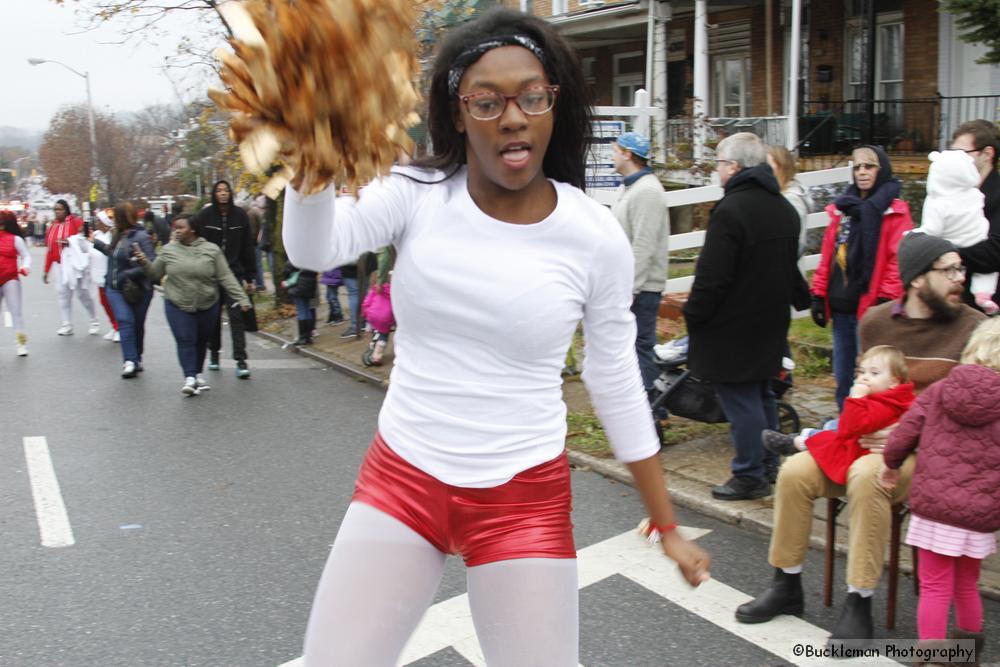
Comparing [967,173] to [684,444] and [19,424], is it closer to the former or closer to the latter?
[684,444]

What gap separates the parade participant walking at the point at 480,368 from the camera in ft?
7.23

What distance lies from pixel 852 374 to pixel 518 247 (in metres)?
5.27

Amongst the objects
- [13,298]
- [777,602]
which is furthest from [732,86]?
[777,602]

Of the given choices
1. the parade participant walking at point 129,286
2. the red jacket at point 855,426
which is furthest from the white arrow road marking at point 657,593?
the parade participant walking at point 129,286

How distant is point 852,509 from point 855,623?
1.52 feet

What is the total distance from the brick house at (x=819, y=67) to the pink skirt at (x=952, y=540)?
11.2 meters

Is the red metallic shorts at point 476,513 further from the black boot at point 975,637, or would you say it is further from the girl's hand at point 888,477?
the black boot at point 975,637

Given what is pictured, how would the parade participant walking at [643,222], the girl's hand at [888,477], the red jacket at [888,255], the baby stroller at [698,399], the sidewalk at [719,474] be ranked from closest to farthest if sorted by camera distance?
the girl's hand at [888,477]
the sidewalk at [719,474]
the red jacket at [888,255]
the baby stroller at [698,399]
the parade participant walking at [643,222]

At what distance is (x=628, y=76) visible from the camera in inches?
929

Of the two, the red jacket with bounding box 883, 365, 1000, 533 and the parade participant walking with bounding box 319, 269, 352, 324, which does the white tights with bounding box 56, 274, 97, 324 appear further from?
the red jacket with bounding box 883, 365, 1000, 533

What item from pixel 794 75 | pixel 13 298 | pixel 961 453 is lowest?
pixel 13 298

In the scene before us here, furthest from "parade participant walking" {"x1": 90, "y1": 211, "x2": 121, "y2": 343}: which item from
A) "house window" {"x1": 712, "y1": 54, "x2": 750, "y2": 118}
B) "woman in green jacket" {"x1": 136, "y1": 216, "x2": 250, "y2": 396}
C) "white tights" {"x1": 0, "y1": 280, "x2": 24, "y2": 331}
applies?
"house window" {"x1": 712, "y1": 54, "x2": 750, "y2": 118}

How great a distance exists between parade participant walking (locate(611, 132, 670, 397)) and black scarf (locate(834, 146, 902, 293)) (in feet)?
4.40

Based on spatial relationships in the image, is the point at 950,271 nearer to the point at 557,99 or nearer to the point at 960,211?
the point at 960,211
